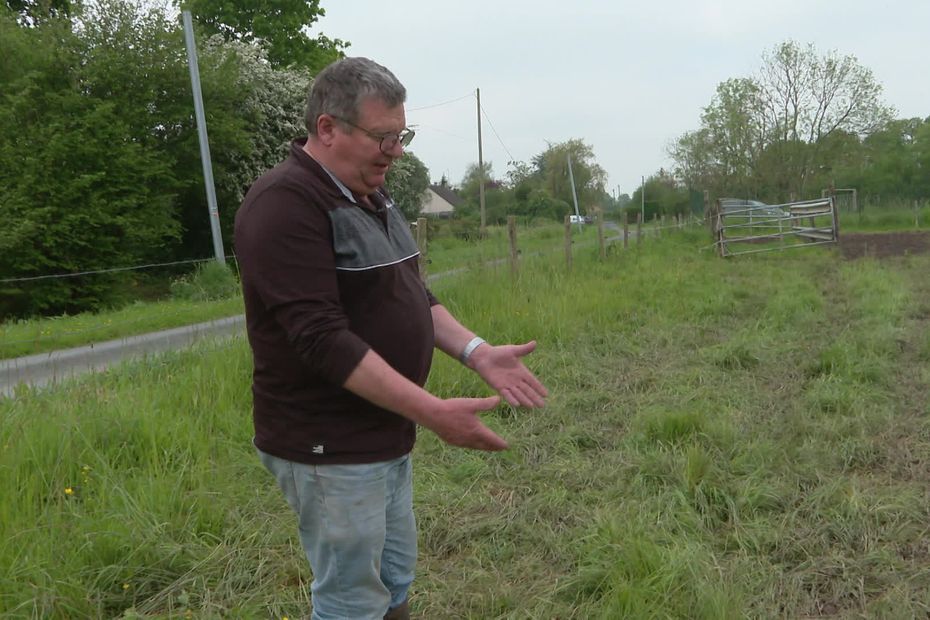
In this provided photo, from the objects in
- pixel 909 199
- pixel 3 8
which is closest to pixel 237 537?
pixel 3 8

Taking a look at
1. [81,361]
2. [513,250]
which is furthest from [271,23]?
[81,361]

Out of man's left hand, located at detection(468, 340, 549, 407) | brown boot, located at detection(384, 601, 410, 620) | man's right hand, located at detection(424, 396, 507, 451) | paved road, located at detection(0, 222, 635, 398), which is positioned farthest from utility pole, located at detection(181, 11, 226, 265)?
man's right hand, located at detection(424, 396, 507, 451)

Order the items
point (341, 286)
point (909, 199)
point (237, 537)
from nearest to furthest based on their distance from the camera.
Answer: point (341, 286) < point (237, 537) < point (909, 199)

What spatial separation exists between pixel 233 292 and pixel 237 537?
1181cm

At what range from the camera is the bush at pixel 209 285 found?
566 inches

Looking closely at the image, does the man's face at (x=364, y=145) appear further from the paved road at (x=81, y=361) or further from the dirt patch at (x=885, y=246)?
the dirt patch at (x=885, y=246)

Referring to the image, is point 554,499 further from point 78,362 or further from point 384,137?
point 78,362

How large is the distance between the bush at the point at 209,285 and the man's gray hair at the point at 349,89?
12924 mm

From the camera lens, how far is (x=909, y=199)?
31391 millimetres

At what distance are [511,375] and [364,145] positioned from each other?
2.50ft

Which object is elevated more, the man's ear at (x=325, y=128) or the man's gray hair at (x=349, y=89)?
the man's gray hair at (x=349, y=89)

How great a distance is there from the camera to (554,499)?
3.65 m

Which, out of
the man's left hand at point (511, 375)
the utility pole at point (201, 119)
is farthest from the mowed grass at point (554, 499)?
the utility pole at point (201, 119)

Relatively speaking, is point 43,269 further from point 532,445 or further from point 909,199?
point 909,199
